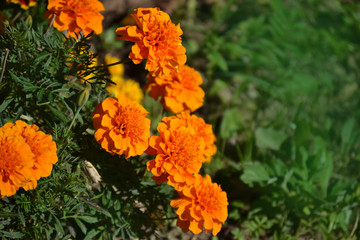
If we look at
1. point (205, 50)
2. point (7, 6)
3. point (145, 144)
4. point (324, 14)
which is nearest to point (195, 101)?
point (145, 144)

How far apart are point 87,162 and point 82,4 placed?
0.67 meters

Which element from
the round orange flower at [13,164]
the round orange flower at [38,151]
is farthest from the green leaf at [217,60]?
the round orange flower at [13,164]

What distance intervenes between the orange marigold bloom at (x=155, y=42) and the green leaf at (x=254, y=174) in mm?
1023

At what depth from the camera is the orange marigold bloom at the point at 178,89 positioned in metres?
1.97

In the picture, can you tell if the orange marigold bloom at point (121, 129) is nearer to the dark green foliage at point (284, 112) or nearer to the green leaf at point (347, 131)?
the dark green foliage at point (284, 112)

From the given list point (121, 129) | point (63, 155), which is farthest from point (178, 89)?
point (63, 155)

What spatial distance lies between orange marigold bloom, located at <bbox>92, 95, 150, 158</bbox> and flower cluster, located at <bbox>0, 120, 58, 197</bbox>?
21cm

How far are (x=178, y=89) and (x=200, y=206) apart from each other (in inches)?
23.5

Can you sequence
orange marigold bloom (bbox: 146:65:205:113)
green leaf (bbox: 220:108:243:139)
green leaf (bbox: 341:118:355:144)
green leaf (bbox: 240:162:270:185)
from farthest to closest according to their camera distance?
green leaf (bbox: 220:108:243:139)
green leaf (bbox: 341:118:355:144)
green leaf (bbox: 240:162:270:185)
orange marigold bloom (bbox: 146:65:205:113)

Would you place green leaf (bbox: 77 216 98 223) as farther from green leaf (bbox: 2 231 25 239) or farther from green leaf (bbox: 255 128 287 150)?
green leaf (bbox: 255 128 287 150)

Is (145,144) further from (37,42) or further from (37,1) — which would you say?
(37,1)

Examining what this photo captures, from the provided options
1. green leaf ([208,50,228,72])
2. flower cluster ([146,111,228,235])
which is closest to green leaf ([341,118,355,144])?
green leaf ([208,50,228,72])

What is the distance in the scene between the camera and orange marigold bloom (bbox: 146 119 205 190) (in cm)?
159

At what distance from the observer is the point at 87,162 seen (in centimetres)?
173
